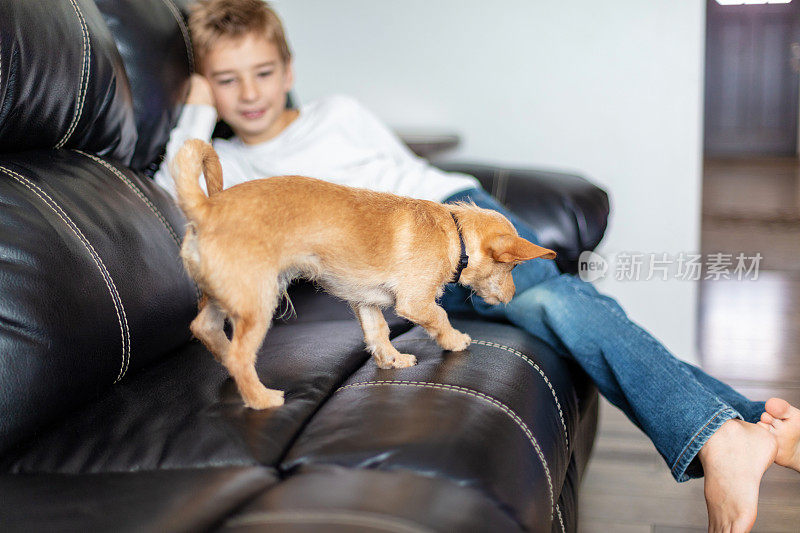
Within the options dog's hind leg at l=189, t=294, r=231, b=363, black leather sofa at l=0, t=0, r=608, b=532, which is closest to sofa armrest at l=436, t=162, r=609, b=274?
black leather sofa at l=0, t=0, r=608, b=532

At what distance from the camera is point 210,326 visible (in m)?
1.27

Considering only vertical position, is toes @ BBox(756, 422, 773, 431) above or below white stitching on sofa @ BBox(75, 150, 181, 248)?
below

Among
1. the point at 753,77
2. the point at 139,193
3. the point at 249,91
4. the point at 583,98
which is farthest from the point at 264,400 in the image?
the point at 753,77

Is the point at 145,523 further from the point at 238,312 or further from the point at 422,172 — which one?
the point at 422,172

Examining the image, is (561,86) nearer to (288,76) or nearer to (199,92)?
(288,76)

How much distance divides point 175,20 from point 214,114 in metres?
0.29

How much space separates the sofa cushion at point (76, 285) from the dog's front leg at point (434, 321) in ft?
1.74

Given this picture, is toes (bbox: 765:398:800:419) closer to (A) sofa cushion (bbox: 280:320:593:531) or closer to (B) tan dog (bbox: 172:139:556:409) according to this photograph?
(A) sofa cushion (bbox: 280:320:593:531)

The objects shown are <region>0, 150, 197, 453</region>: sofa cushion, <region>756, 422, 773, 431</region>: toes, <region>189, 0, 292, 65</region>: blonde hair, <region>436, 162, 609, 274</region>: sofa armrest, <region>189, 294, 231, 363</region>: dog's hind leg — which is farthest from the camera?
<region>436, 162, 609, 274</region>: sofa armrest

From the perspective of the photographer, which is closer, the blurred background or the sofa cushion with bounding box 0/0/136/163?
the sofa cushion with bounding box 0/0/136/163

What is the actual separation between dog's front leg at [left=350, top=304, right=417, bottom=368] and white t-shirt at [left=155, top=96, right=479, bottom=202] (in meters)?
0.64

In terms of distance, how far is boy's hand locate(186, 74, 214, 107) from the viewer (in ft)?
6.26

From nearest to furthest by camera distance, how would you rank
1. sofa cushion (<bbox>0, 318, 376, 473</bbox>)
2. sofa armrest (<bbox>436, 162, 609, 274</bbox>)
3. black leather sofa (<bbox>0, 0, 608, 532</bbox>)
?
black leather sofa (<bbox>0, 0, 608, 532</bbox>) → sofa cushion (<bbox>0, 318, 376, 473</bbox>) → sofa armrest (<bbox>436, 162, 609, 274</bbox>)

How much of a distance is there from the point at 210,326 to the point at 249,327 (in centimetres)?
17
